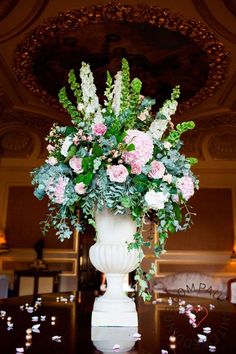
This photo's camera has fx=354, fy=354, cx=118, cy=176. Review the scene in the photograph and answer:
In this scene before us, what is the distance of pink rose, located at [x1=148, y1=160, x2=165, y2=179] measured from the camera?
4.25ft

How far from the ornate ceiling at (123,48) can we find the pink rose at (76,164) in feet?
11.6

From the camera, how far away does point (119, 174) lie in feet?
4.09

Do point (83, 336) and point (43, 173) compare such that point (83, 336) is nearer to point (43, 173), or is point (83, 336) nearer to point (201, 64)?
point (43, 173)

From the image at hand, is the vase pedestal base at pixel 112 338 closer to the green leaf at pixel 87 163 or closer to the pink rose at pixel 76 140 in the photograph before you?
the green leaf at pixel 87 163

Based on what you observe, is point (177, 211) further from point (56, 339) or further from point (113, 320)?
point (56, 339)

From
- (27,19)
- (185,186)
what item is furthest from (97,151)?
(27,19)

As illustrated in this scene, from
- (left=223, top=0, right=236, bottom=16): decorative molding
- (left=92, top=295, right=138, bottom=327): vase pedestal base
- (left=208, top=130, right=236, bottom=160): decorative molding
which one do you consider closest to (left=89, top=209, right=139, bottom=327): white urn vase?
(left=92, top=295, right=138, bottom=327): vase pedestal base

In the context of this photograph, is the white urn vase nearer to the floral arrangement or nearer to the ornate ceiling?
the floral arrangement

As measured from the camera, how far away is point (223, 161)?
841cm

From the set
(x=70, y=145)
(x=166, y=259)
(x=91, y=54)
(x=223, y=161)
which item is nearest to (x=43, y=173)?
(x=70, y=145)

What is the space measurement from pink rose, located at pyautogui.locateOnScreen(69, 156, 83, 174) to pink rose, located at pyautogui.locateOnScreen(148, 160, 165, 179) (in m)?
0.26

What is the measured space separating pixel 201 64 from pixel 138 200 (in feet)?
14.9

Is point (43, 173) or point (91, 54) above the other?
point (91, 54)

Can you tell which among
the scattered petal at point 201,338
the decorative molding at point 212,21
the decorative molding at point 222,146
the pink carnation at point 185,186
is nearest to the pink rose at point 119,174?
the pink carnation at point 185,186
